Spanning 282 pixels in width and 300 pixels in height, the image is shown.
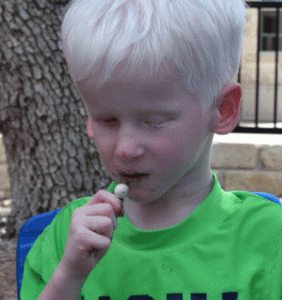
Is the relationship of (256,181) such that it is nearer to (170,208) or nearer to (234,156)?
(234,156)

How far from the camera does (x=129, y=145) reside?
41.5 inches

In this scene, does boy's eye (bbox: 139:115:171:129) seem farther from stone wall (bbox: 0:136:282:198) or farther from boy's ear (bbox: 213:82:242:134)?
stone wall (bbox: 0:136:282:198)

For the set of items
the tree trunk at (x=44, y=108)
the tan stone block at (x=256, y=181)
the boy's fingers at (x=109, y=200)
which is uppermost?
the boy's fingers at (x=109, y=200)

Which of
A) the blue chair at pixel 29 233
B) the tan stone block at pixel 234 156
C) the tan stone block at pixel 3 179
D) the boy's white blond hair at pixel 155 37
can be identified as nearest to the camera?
the boy's white blond hair at pixel 155 37

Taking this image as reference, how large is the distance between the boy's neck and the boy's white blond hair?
228mm

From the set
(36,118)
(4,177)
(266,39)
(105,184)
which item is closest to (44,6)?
(36,118)

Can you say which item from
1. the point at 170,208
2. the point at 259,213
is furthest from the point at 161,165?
the point at 259,213

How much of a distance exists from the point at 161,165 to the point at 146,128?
84 millimetres

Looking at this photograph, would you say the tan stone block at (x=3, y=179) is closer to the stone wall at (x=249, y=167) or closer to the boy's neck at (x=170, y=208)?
the stone wall at (x=249, y=167)

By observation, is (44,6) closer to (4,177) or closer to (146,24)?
(146,24)

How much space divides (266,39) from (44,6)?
248 inches

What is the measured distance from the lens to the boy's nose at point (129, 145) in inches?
41.5

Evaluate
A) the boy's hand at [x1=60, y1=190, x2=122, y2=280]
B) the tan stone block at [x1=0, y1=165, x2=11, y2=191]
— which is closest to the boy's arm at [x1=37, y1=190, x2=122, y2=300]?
the boy's hand at [x1=60, y1=190, x2=122, y2=280]

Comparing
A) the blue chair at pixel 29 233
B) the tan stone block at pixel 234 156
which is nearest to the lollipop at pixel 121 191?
the blue chair at pixel 29 233
